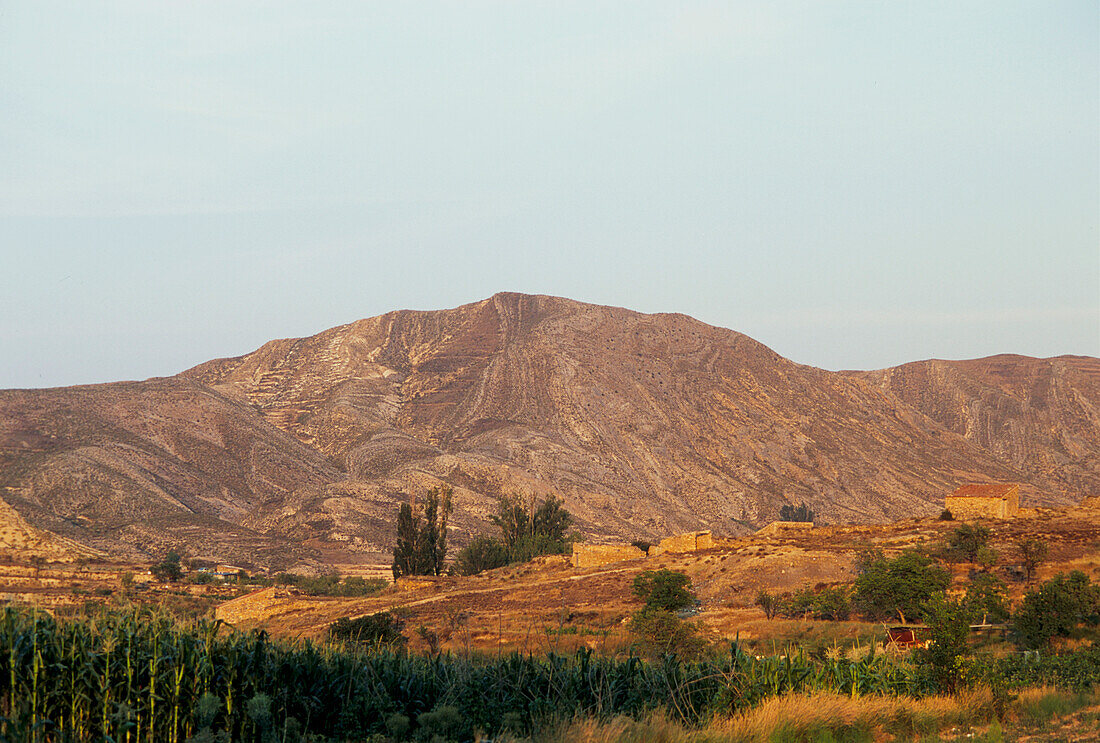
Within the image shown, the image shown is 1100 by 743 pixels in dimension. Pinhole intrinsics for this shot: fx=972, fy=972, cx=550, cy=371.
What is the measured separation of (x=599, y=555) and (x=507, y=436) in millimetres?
56015

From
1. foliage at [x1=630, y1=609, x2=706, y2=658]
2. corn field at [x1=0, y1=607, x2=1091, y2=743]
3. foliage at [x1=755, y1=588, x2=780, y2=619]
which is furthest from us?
foliage at [x1=755, y1=588, x2=780, y2=619]

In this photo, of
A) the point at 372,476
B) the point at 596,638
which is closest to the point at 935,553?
the point at 596,638

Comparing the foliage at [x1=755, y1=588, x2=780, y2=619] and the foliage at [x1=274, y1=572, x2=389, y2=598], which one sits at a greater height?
the foliage at [x1=755, y1=588, x2=780, y2=619]

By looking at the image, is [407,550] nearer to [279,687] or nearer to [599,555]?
[599,555]

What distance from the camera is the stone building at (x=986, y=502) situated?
5734cm

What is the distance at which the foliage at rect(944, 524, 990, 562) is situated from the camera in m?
44.2

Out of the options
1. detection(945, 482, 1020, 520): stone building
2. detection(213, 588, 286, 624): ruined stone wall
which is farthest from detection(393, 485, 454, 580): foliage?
detection(945, 482, 1020, 520): stone building

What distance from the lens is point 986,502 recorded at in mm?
58125

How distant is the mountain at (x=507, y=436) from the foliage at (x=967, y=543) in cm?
5016

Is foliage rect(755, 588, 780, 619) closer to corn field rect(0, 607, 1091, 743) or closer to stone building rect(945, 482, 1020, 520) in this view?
stone building rect(945, 482, 1020, 520)

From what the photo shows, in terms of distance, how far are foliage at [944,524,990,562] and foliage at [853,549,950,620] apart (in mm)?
7627

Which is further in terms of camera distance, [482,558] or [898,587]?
[482,558]

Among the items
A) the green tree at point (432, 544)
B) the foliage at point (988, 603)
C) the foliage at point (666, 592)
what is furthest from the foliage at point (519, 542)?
the foliage at point (988, 603)

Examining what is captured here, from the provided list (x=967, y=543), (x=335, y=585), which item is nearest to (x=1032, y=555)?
(x=967, y=543)
